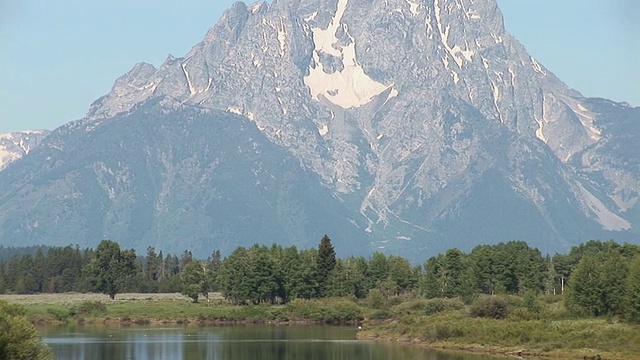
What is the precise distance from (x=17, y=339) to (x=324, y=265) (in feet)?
357

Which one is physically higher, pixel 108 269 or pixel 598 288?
pixel 108 269

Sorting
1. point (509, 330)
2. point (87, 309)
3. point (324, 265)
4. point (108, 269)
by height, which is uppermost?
point (108, 269)

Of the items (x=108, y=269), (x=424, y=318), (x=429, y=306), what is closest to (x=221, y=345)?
(x=424, y=318)

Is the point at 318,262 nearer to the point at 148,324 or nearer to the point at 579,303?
the point at 148,324

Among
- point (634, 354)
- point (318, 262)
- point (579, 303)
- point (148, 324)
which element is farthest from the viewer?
point (318, 262)

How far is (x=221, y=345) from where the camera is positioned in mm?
116812

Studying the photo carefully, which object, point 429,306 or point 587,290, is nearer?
point 587,290

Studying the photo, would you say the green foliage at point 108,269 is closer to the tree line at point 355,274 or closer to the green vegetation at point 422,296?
the tree line at point 355,274

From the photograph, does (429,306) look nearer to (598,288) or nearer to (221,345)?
(598,288)

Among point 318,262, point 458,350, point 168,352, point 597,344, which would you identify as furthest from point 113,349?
point 318,262

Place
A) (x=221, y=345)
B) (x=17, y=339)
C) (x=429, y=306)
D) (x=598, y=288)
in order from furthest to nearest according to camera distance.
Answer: (x=429, y=306) < (x=598, y=288) < (x=221, y=345) < (x=17, y=339)

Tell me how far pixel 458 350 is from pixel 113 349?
32.6 meters

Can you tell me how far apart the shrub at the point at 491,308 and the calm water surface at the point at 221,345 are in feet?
46.0

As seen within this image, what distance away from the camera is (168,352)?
10938cm
